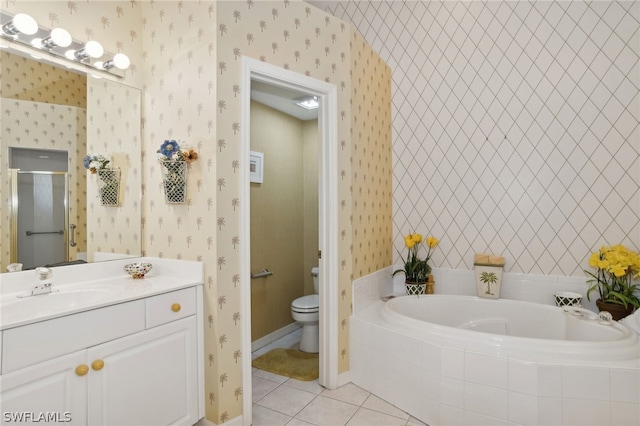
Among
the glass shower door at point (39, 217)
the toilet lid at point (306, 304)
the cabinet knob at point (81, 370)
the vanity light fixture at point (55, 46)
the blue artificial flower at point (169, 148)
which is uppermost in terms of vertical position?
the vanity light fixture at point (55, 46)

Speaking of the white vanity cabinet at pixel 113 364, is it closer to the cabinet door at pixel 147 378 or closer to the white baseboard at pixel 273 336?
the cabinet door at pixel 147 378

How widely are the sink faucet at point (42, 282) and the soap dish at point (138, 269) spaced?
0.35 m

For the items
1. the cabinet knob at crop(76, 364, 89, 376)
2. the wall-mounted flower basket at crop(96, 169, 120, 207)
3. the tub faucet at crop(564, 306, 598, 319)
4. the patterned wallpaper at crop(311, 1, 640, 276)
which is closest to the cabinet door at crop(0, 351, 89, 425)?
the cabinet knob at crop(76, 364, 89, 376)

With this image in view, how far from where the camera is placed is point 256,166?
3201 millimetres

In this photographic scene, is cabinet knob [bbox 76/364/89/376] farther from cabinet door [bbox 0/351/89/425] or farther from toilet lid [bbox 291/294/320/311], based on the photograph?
toilet lid [bbox 291/294/320/311]

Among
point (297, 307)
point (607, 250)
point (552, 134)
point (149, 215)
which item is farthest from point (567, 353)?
point (149, 215)

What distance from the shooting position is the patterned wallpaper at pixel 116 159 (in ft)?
6.53

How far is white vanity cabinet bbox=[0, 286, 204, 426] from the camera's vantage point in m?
1.25

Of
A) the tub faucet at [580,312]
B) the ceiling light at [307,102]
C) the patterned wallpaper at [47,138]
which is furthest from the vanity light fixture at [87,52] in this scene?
the tub faucet at [580,312]

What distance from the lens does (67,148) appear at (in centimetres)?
187

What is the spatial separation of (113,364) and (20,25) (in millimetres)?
1613

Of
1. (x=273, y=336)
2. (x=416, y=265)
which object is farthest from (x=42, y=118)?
(x=416, y=265)

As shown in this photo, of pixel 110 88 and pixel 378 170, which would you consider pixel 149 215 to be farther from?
pixel 378 170

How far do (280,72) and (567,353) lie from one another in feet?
7.07
